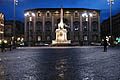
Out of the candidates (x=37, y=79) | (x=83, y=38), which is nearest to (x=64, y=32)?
(x=83, y=38)

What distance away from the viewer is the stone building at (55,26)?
7375 cm

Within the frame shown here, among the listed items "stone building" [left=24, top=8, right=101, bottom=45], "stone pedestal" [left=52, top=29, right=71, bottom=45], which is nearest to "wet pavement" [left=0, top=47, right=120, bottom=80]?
"stone pedestal" [left=52, top=29, right=71, bottom=45]

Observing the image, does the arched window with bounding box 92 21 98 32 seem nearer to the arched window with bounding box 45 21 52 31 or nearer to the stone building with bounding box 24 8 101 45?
the stone building with bounding box 24 8 101 45

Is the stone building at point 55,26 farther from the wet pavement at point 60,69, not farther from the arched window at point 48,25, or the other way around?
the wet pavement at point 60,69

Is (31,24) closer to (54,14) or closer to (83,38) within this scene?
(54,14)

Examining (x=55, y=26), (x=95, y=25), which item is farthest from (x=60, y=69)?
(x=95, y=25)

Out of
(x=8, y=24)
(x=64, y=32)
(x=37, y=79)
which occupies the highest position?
(x=8, y=24)

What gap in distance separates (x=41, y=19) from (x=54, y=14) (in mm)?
5647

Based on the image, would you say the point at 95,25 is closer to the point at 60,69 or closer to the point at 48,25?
the point at 48,25

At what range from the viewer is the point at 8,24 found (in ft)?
283

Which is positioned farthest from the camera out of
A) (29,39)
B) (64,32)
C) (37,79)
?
(29,39)

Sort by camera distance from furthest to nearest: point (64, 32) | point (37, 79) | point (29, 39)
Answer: point (29, 39) → point (64, 32) → point (37, 79)

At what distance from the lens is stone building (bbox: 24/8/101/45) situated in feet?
242

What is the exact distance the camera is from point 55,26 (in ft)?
244
